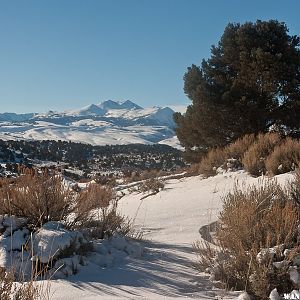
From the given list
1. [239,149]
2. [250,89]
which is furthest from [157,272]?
[250,89]

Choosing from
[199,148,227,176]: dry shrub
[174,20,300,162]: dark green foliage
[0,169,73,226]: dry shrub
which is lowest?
[0,169,73,226]: dry shrub

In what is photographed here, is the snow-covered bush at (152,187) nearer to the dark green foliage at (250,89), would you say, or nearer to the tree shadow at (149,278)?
the dark green foliage at (250,89)

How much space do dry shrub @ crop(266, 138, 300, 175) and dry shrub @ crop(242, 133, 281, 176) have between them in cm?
38

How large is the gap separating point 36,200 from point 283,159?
655 cm

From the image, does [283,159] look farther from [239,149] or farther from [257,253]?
[257,253]

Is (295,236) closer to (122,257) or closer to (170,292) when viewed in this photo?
(170,292)

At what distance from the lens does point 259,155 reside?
11008 mm

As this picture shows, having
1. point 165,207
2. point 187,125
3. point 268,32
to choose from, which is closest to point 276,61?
point 268,32

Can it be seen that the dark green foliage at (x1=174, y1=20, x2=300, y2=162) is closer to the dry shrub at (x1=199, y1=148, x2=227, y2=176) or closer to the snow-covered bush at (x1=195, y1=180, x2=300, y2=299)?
the dry shrub at (x1=199, y1=148, x2=227, y2=176)

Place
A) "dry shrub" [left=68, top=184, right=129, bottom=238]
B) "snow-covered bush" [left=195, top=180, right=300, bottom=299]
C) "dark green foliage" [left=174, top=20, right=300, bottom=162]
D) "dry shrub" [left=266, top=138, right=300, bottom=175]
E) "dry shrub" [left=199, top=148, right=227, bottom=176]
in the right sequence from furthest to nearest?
"dark green foliage" [left=174, top=20, right=300, bottom=162]
"dry shrub" [left=199, top=148, right=227, bottom=176]
"dry shrub" [left=266, top=138, right=300, bottom=175]
"dry shrub" [left=68, top=184, right=129, bottom=238]
"snow-covered bush" [left=195, top=180, right=300, bottom=299]

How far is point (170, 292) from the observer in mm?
3555

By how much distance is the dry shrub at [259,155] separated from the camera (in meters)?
10.3

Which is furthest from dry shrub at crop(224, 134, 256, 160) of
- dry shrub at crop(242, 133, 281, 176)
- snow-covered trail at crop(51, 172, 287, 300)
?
snow-covered trail at crop(51, 172, 287, 300)

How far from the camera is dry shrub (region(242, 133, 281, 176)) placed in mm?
10348
